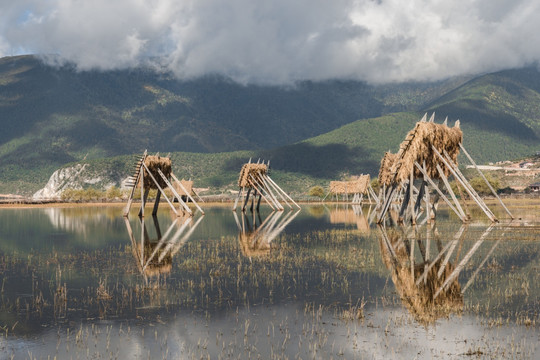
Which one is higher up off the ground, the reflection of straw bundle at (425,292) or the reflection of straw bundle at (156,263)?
the reflection of straw bundle at (156,263)

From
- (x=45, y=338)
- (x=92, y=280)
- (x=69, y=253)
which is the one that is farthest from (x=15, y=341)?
(x=69, y=253)

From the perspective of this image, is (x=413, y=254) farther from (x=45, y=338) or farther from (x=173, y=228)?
(x=173, y=228)

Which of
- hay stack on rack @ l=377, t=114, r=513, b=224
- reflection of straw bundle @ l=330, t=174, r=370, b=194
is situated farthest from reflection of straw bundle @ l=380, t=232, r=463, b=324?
reflection of straw bundle @ l=330, t=174, r=370, b=194

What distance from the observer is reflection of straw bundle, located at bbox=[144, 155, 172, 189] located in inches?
1816

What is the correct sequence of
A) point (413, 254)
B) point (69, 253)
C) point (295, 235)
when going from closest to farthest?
point (413, 254)
point (69, 253)
point (295, 235)

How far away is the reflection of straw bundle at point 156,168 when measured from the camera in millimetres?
46125

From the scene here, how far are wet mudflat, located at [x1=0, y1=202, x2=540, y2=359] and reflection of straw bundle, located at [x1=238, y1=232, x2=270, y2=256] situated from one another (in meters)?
0.14

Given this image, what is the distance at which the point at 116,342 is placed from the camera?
11.2 meters

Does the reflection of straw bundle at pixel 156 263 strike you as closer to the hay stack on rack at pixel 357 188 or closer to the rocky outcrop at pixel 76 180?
the hay stack on rack at pixel 357 188

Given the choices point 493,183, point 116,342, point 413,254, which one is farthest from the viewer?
point 493,183

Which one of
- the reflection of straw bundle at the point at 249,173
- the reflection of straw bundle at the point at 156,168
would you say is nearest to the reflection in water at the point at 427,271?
the reflection of straw bundle at the point at 156,168

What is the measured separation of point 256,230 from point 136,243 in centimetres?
950

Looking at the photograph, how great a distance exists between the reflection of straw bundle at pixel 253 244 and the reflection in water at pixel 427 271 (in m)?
4.91

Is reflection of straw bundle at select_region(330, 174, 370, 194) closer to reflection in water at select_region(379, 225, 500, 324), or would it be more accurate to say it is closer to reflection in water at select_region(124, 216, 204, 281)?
reflection in water at select_region(124, 216, 204, 281)
